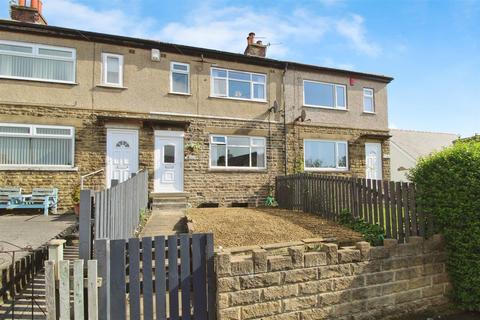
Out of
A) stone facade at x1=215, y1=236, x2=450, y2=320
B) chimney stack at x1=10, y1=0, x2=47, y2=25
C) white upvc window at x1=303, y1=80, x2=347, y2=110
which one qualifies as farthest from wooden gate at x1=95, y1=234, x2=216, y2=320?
white upvc window at x1=303, y1=80, x2=347, y2=110

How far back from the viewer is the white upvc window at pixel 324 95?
47.1 feet

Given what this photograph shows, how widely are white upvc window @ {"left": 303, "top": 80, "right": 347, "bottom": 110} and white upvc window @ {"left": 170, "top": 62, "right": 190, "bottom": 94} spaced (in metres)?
5.43

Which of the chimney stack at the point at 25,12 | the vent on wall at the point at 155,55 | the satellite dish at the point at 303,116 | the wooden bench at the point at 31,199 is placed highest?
the chimney stack at the point at 25,12

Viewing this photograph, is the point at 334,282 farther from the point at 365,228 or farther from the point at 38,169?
the point at 38,169

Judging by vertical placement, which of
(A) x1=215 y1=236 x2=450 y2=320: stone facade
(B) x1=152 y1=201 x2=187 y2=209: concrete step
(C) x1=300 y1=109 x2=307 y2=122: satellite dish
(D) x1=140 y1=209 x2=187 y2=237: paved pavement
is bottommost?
(A) x1=215 y1=236 x2=450 y2=320: stone facade

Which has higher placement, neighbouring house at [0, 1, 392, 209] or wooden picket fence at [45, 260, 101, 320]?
neighbouring house at [0, 1, 392, 209]

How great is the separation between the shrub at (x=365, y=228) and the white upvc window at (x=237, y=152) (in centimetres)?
634

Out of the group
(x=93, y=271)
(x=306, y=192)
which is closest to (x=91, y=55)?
(x=306, y=192)

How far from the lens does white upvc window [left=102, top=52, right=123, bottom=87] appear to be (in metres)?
11.2

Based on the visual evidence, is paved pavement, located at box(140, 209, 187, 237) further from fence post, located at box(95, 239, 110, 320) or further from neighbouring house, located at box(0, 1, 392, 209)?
fence post, located at box(95, 239, 110, 320)

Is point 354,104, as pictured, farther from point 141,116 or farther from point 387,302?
point 387,302

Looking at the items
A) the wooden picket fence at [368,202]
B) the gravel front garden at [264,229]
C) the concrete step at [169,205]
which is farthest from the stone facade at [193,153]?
the gravel front garden at [264,229]

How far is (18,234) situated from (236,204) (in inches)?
289

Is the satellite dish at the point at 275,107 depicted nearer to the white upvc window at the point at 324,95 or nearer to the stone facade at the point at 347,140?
the stone facade at the point at 347,140
